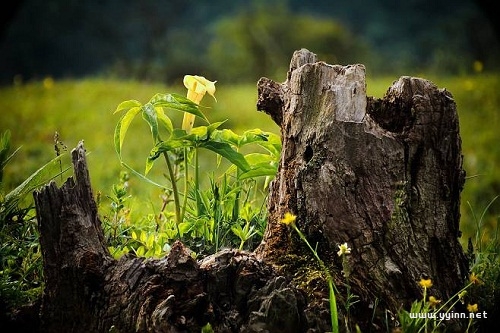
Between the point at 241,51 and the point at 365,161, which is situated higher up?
the point at 241,51

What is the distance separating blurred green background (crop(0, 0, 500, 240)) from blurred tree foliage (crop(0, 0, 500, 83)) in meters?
0.04

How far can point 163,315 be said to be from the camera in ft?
5.47

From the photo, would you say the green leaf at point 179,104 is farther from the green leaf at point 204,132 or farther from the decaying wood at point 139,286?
the decaying wood at point 139,286

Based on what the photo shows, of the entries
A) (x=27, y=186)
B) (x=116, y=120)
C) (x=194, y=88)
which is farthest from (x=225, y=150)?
(x=116, y=120)

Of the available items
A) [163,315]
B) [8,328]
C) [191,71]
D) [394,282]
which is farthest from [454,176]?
[191,71]

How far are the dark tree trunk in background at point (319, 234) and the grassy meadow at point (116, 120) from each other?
268 cm

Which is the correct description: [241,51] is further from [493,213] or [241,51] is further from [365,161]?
[365,161]

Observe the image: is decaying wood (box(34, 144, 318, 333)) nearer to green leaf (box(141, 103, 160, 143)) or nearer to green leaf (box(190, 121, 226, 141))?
green leaf (box(141, 103, 160, 143))

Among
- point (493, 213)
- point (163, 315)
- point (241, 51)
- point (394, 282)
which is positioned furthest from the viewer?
point (241, 51)

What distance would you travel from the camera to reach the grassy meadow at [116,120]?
18.0 feet

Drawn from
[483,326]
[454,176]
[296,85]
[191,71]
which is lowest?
[483,326]

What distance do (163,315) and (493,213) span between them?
4.04 meters

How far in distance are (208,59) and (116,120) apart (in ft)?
31.4

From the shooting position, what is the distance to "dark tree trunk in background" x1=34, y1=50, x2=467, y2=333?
1.76m
